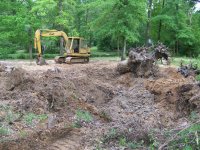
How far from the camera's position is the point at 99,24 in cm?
3309

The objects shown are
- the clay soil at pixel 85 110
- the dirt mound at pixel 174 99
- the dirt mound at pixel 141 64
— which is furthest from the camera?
the dirt mound at pixel 141 64

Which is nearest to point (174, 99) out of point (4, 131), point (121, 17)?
point (4, 131)

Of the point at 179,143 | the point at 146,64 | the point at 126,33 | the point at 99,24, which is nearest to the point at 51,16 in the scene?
the point at 99,24

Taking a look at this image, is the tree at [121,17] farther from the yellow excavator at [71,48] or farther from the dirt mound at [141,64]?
the dirt mound at [141,64]

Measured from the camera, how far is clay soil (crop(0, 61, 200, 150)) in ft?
30.9

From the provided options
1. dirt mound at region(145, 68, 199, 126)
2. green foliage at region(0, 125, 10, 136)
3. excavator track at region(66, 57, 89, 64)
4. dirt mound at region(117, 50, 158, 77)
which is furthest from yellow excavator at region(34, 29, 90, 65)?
green foliage at region(0, 125, 10, 136)

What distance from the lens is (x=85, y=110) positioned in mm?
12359

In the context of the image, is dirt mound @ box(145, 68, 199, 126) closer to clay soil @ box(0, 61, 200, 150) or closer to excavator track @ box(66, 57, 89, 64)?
clay soil @ box(0, 61, 200, 150)

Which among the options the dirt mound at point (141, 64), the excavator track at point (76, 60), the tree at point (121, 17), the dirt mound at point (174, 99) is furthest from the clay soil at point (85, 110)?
the tree at point (121, 17)

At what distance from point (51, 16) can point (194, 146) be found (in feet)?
93.1

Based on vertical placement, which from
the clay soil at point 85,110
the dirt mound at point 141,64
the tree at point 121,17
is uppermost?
the tree at point 121,17

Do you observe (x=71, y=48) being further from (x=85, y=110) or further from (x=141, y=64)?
(x=85, y=110)

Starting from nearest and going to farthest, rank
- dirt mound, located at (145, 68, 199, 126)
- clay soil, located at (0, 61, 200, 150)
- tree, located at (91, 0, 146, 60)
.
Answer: clay soil, located at (0, 61, 200, 150), dirt mound, located at (145, 68, 199, 126), tree, located at (91, 0, 146, 60)

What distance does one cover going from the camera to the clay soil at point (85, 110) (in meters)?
9.43
